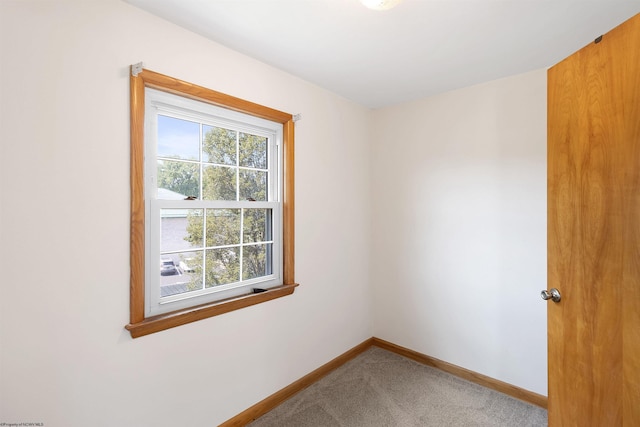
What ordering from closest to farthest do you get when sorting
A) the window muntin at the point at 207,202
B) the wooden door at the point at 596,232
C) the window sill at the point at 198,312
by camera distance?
the wooden door at the point at 596,232, the window sill at the point at 198,312, the window muntin at the point at 207,202

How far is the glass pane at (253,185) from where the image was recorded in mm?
1987

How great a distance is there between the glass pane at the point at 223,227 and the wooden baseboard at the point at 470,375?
1.88m

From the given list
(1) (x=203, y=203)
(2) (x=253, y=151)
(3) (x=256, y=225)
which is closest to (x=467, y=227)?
(3) (x=256, y=225)

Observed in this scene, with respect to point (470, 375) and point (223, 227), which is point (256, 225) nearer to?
point (223, 227)

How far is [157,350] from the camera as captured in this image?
1508 mm

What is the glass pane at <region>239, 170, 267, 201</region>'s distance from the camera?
1987 mm

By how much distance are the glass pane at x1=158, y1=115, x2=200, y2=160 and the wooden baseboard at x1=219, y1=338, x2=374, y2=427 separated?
1.63 metres

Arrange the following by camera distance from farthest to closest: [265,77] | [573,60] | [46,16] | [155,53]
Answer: [265,77], [155,53], [573,60], [46,16]

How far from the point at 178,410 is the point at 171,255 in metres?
0.84

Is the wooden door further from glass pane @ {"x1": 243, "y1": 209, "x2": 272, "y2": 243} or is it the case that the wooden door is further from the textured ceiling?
glass pane @ {"x1": 243, "y1": 209, "x2": 272, "y2": 243}

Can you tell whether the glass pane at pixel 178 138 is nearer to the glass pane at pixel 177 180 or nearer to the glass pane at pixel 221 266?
the glass pane at pixel 177 180

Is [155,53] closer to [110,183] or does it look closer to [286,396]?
[110,183]

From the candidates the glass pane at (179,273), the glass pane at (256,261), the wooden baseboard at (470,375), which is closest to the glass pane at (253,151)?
the glass pane at (256,261)

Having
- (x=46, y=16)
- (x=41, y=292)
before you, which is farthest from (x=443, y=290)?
(x=46, y=16)
